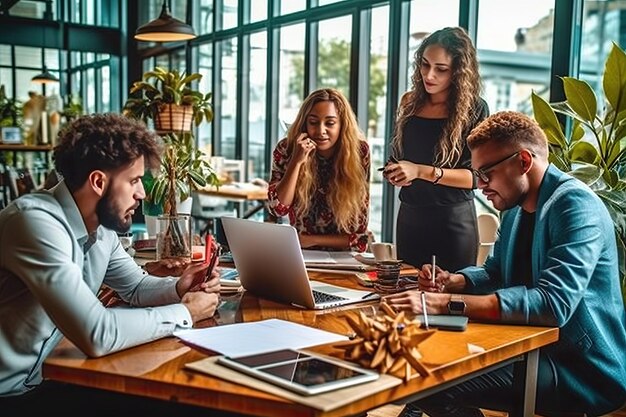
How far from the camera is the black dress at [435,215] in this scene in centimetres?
288

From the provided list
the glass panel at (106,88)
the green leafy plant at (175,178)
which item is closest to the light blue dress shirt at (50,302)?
the green leafy plant at (175,178)

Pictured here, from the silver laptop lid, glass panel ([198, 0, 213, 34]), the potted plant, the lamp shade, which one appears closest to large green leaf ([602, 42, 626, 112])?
the potted plant

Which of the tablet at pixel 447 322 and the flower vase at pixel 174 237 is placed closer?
the tablet at pixel 447 322

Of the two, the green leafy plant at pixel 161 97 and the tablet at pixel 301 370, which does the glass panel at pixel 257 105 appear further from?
the tablet at pixel 301 370

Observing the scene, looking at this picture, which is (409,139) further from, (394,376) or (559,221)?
(394,376)

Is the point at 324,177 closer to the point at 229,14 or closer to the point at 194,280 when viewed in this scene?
the point at 194,280

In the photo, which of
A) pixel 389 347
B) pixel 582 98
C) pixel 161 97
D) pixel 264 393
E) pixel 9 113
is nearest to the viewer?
pixel 264 393

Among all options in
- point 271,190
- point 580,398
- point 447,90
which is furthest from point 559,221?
point 271,190

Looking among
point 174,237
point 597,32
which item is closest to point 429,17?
point 597,32

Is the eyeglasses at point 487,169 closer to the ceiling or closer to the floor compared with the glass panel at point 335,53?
closer to the floor

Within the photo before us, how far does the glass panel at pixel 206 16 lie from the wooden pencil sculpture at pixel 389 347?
6940 mm

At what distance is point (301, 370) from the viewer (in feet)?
4.47

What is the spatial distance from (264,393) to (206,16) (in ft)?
23.9

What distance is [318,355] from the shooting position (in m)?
1.47
